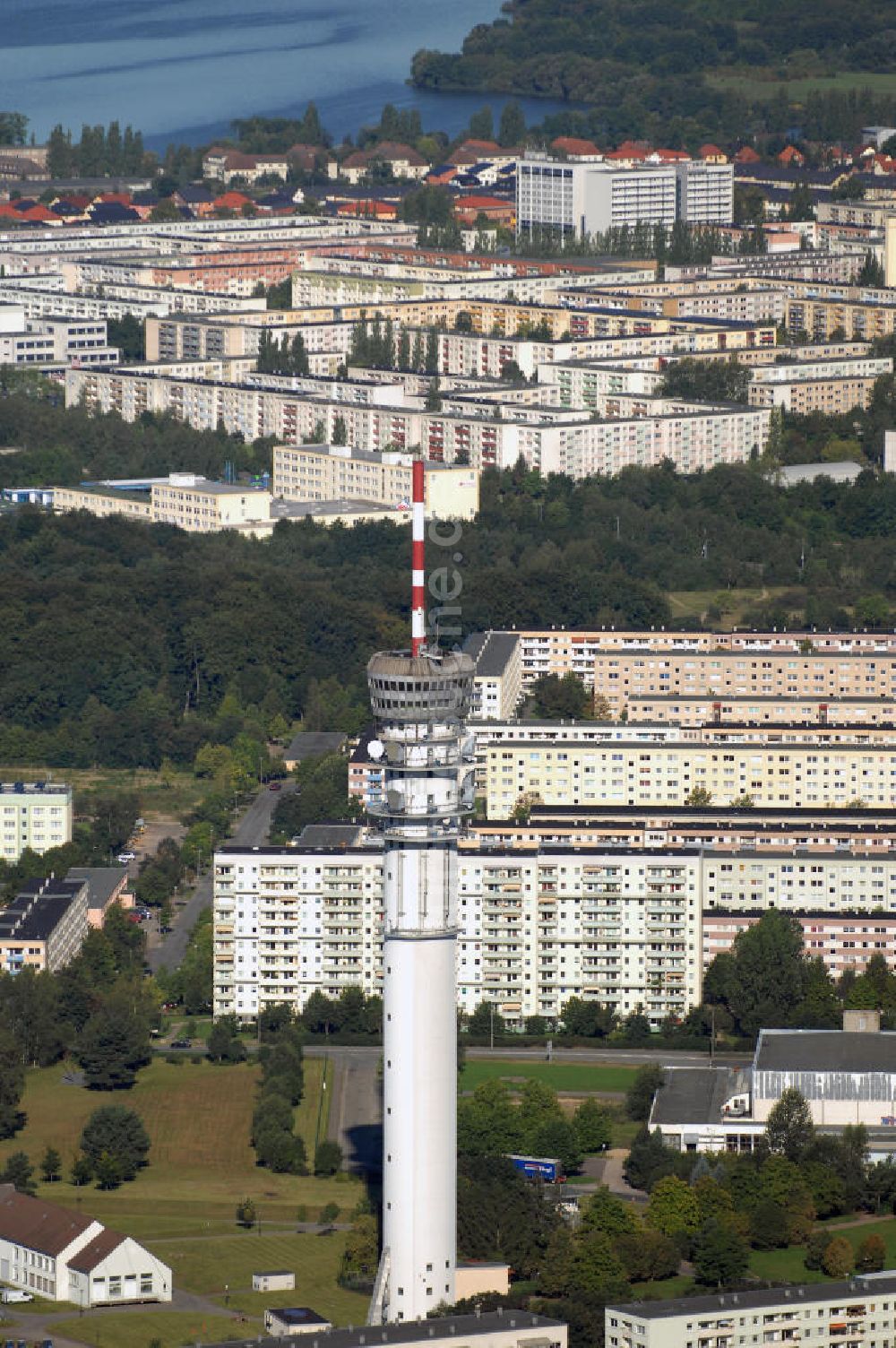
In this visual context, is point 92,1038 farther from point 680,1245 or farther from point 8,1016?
point 680,1245

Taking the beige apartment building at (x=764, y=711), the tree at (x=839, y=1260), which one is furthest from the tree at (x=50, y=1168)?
the beige apartment building at (x=764, y=711)

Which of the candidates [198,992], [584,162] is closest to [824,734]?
[198,992]

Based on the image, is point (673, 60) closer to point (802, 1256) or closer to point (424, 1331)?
point (802, 1256)

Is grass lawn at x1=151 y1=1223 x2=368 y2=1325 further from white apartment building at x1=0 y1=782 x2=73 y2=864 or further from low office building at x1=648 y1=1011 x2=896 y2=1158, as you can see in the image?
white apartment building at x1=0 y1=782 x2=73 y2=864

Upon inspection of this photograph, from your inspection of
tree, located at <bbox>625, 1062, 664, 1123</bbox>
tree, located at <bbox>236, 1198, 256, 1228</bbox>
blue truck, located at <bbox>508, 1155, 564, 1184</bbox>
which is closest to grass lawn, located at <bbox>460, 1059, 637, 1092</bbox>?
tree, located at <bbox>625, 1062, 664, 1123</bbox>

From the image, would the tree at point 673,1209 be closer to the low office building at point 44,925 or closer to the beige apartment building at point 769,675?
the low office building at point 44,925

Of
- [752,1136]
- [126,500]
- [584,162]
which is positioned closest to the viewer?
[752,1136]
